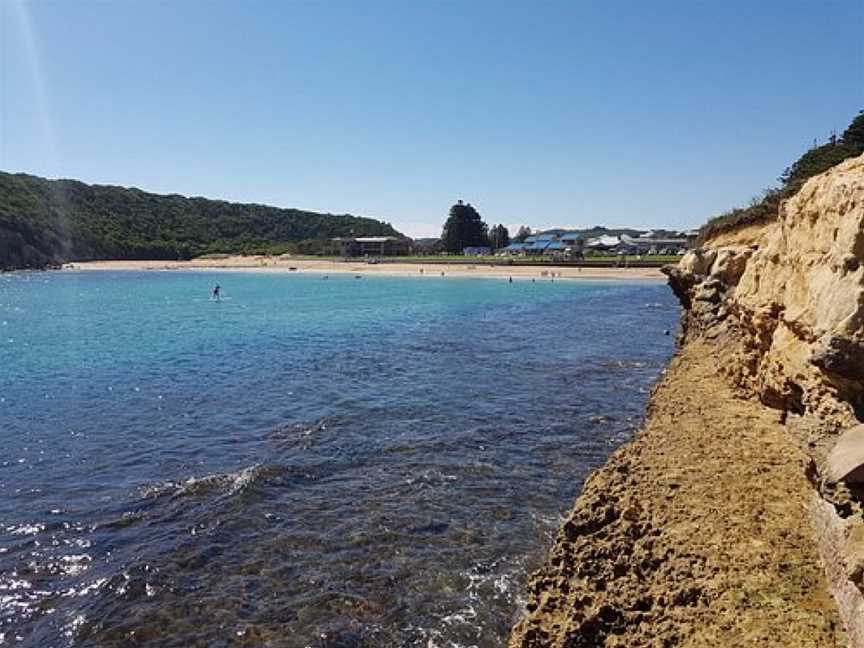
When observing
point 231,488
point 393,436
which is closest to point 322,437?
point 393,436

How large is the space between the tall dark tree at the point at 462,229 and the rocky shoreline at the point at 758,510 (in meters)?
134

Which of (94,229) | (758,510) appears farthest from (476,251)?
(758,510)

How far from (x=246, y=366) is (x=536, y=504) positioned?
18.2 meters

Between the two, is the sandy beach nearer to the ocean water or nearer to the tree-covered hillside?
the tree-covered hillside

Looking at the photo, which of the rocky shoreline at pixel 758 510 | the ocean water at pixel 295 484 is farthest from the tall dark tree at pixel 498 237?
the rocky shoreline at pixel 758 510

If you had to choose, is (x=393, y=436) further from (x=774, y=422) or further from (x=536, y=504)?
(x=774, y=422)

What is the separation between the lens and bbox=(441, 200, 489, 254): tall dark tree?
143 meters

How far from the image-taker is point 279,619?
7.53 m

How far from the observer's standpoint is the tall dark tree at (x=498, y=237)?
506 feet

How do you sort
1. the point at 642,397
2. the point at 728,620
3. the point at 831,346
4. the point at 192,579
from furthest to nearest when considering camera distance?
the point at 642,397 → the point at 192,579 → the point at 831,346 → the point at 728,620

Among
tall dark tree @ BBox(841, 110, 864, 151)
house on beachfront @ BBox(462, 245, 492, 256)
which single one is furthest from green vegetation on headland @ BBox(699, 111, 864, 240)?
house on beachfront @ BBox(462, 245, 492, 256)

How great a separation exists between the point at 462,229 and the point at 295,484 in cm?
13495

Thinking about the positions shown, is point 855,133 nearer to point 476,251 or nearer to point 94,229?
point 476,251

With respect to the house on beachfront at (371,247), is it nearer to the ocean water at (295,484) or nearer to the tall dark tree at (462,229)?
the tall dark tree at (462,229)
